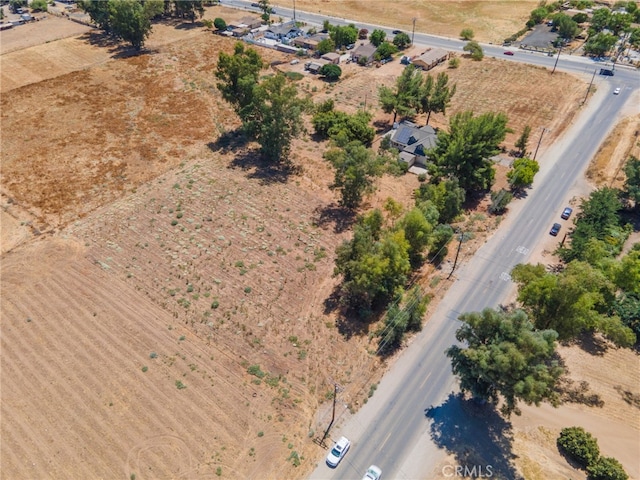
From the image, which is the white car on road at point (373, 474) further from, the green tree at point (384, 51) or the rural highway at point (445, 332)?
the green tree at point (384, 51)

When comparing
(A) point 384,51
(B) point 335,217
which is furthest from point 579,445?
(A) point 384,51

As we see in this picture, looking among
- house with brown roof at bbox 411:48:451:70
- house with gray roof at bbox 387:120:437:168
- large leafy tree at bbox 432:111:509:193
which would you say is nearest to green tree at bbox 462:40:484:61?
house with brown roof at bbox 411:48:451:70

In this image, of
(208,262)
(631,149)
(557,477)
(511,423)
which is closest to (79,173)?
(208,262)

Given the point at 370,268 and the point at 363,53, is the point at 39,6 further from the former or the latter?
the point at 370,268

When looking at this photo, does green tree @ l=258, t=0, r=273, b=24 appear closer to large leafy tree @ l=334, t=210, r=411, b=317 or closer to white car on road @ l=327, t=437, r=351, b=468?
large leafy tree @ l=334, t=210, r=411, b=317

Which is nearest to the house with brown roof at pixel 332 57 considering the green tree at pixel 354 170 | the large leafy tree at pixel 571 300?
the green tree at pixel 354 170

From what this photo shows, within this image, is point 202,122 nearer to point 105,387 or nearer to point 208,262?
point 208,262
